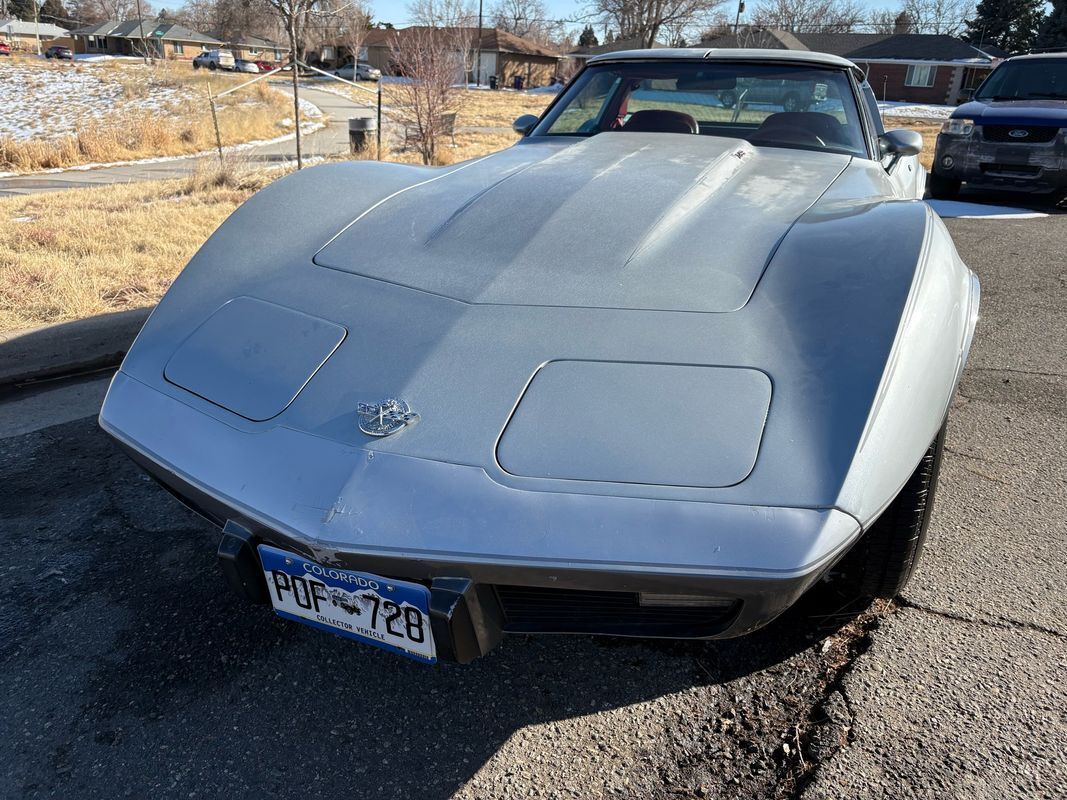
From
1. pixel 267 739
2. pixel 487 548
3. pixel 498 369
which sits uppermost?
pixel 498 369

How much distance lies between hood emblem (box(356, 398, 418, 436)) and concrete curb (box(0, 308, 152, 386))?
8.23 ft

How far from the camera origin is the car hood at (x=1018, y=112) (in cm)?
682

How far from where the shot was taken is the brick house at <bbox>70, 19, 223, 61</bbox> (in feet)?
216

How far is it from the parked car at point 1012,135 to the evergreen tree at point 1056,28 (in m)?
37.0

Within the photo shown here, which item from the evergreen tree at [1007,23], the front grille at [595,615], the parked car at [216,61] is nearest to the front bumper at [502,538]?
the front grille at [595,615]

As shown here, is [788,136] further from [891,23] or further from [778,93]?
[891,23]

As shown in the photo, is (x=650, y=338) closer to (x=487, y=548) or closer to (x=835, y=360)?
(x=835, y=360)

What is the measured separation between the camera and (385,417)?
1475 millimetres

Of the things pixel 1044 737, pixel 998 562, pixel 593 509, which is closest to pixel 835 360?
pixel 593 509

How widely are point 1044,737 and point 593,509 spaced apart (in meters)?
1.09

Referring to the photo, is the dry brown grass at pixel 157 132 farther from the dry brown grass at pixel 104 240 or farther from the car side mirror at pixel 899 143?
the car side mirror at pixel 899 143

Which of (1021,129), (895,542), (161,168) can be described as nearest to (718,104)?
(895,542)

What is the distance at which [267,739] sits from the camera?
159 centimetres

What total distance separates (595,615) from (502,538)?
298mm
